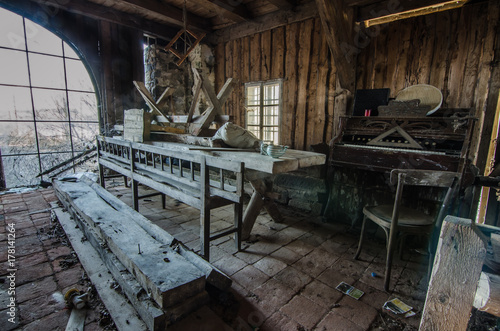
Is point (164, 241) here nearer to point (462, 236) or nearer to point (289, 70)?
point (462, 236)

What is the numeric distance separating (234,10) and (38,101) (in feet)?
15.4

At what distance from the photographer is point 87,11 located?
16.1 ft

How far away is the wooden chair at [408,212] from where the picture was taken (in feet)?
6.51

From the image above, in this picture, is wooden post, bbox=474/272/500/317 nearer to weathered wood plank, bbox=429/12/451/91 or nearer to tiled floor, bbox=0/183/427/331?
tiled floor, bbox=0/183/427/331

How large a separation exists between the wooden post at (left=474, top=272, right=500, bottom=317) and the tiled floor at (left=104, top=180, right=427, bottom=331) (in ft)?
3.51

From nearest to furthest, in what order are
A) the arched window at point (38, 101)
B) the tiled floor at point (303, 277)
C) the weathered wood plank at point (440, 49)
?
the tiled floor at point (303, 277)
the weathered wood plank at point (440, 49)
the arched window at point (38, 101)

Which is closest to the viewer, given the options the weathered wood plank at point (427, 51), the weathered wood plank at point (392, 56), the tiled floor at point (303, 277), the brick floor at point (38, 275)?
the brick floor at point (38, 275)

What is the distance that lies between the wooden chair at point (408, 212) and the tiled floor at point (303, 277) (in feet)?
0.87

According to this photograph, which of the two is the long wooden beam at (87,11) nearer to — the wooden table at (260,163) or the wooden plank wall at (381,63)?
the wooden plank wall at (381,63)

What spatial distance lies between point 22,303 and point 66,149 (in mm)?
4968

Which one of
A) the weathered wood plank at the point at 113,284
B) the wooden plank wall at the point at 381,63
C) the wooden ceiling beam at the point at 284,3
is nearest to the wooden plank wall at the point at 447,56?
the wooden plank wall at the point at 381,63

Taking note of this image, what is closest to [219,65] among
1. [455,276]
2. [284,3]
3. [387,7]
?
[284,3]

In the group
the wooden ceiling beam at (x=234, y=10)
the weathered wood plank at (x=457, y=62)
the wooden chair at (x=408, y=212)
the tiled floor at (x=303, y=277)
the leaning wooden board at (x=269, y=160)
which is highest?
the wooden ceiling beam at (x=234, y=10)

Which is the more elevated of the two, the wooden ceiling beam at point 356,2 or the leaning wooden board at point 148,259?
the wooden ceiling beam at point 356,2
